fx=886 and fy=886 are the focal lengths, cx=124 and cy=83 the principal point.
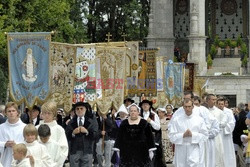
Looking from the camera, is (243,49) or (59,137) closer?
(59,137)

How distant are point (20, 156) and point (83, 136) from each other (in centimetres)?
561

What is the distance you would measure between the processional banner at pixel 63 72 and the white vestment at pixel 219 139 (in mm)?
3241

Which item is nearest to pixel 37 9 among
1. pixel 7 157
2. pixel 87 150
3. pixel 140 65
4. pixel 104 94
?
pixel 140 65

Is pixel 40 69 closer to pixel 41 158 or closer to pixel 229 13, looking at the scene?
pixel 41 158

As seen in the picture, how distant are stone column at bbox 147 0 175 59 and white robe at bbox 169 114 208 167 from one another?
3633 centimetres

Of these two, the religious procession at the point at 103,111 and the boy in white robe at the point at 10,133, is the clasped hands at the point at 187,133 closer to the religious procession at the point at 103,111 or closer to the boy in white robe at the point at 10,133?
the religious procession at the point at 103,111

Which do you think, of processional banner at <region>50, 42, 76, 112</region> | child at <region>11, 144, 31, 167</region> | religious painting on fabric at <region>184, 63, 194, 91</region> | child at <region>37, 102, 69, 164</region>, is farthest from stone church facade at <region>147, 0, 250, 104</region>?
child at <region>11, 144, 31, 167</region>

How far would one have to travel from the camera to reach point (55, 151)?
13359 millimetres

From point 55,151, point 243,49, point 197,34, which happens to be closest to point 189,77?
point 197,34

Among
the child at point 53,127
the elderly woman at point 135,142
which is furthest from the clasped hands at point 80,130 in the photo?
the child at point 53,127

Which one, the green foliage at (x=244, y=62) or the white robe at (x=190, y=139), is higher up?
the green foliage at (x=244, y=62)

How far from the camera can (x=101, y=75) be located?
21000 millimetres

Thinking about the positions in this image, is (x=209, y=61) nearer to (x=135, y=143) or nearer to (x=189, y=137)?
(x=189, y=137)

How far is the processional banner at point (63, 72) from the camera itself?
19.5 meters
